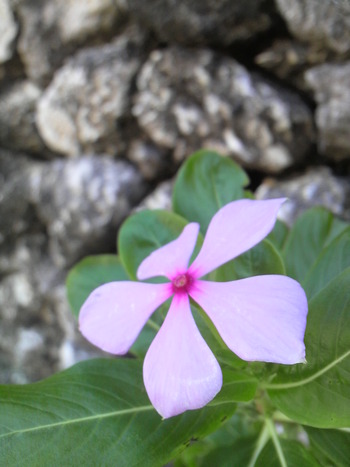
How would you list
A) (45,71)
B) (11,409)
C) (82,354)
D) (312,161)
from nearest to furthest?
(11,409)
(312,161)
(45,71)
(82,354)

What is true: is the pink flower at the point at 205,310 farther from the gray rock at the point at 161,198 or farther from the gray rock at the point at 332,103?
the gray rock at the point at 161,198

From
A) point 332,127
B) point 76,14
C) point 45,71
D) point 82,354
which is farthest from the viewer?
point 82,354

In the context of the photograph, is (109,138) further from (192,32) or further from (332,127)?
(332,127)

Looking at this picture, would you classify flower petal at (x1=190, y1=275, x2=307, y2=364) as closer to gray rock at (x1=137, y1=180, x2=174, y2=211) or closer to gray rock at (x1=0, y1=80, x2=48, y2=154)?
gray rock at (x1=137, y1=180, x2=174, y2=211)

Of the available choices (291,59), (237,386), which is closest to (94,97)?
(291,59)

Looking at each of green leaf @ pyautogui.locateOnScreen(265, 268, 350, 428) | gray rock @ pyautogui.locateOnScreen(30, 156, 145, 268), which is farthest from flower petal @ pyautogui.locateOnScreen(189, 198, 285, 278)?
gray rock @ pyautogui.locateOnScreen(30, 156, 145, 268)

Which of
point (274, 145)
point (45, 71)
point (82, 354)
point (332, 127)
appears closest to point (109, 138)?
point (45, 71)

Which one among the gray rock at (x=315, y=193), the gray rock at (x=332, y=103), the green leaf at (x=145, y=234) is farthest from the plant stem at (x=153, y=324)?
the gray rock at (x=332, y=103)
